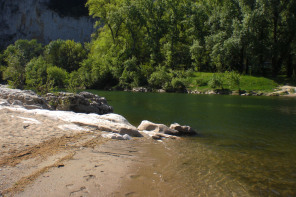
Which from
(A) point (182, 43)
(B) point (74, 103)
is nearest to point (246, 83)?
(A) point (182, 43)

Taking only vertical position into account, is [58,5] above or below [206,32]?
above

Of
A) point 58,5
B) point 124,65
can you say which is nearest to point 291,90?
point 124,65

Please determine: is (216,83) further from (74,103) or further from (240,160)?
(240,160)

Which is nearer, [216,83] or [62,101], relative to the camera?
[62,101]

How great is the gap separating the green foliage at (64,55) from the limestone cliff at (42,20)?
23857 millimetres

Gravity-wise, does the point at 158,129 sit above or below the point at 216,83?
below

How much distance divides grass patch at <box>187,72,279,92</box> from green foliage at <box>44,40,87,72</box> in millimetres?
40287

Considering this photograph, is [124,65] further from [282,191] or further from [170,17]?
[282,191]

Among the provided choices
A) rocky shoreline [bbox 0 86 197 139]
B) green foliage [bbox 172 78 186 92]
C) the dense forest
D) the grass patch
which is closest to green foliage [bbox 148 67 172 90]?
the dense forest

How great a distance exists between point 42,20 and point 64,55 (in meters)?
29.2

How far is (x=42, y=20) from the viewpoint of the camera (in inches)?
3703

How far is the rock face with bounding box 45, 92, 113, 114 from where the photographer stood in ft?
52.0

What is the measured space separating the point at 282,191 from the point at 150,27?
194 feet

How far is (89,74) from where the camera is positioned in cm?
5838
